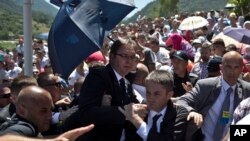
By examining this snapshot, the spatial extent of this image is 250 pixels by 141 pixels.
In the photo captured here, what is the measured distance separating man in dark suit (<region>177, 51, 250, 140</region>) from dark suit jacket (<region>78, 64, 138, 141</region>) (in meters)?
0.70

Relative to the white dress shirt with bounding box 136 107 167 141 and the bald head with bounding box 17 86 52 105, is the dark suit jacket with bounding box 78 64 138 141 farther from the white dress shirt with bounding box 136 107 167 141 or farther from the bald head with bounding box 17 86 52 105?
the bald head with bounding box 17 86 52 105

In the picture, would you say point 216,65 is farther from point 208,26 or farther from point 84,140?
point 208,26

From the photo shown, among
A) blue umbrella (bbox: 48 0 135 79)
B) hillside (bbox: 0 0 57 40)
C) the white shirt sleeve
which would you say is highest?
blue umbrella (bbox: 48 0 135 79)

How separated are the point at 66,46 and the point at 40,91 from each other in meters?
1.46

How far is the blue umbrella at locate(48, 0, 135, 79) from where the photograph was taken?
4.82 m

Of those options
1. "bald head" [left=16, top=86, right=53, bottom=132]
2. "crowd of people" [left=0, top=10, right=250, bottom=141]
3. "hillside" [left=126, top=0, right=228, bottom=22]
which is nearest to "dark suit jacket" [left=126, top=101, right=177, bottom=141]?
"crowd of people" [left=0, top=10, right=250, bottom=141]

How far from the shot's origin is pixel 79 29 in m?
4.82

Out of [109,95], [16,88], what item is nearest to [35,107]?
[109,95]

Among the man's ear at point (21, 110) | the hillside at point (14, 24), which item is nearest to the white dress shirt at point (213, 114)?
the man's ear at point (21, 110)

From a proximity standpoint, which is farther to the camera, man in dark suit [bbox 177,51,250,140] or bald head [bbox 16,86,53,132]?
man in dark suit [bbox 177,51,250,140]

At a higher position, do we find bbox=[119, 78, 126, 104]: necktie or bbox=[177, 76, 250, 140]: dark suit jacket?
bbox=[119, 78, 126, 104]: necktie

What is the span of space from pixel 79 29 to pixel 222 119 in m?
1.67

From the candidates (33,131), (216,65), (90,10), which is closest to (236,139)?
(33,131)

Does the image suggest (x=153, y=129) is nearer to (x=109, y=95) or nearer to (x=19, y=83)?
(x=109, y=95)
